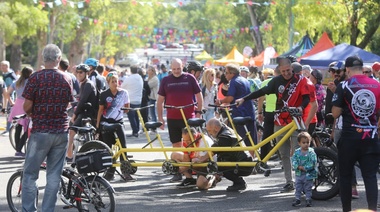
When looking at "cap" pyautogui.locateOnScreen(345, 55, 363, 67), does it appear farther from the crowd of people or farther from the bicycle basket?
the bicycle basket

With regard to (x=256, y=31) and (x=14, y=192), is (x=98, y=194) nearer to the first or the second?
(x=14, y=192)

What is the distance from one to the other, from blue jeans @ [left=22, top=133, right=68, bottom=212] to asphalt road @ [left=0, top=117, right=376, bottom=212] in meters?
1.45

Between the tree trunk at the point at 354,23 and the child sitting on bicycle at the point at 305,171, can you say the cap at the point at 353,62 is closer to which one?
the child sitting on bicycle at the point at 305,171

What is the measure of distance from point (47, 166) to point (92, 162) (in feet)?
2.02

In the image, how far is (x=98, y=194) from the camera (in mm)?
9578

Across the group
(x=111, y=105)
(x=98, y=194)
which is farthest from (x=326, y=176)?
(x=111, y=105)

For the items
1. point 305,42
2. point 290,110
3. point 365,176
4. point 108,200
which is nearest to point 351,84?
point 365,176

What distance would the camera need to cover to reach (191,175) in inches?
494

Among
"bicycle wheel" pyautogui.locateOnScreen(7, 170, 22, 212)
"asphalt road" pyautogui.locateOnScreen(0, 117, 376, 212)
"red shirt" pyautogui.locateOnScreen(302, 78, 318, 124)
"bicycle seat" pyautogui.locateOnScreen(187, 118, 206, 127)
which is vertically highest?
"red shirt" pyautogui.locateOnScreen(302, 78, 318, 124)

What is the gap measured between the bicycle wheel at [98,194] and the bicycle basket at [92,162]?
0.30 ft

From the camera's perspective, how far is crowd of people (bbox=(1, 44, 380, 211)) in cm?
902

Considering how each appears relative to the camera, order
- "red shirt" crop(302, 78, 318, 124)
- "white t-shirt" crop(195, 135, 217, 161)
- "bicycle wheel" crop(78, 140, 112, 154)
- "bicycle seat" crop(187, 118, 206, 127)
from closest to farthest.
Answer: "red shirt" crop(302, 78, 318, 124) → "white t-shirt" crop(195, 135, 217, 161) → "bicycle seat" crop(187, 118, 206, 127) → "bicycle wheel" crop(78, 140, 112, 154)

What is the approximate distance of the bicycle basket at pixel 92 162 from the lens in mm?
9648

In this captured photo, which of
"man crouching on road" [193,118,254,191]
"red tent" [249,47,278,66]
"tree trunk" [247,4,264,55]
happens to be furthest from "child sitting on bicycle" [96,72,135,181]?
"tree trunk" [247,4,264,55]
